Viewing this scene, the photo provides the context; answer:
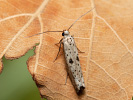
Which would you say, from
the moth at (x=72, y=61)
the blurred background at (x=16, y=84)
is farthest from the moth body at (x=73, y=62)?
the blurred background at (x=16, y=84)

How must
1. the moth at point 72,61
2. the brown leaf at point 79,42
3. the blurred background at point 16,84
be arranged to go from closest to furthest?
the brown leaf at point 79,42 → the moth at point 72,61 → the blurred background at point 16,84

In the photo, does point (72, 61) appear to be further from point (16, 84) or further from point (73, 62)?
point (16, 84)

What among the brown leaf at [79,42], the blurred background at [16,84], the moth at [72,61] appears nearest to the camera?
the brown leaf at [79,42]

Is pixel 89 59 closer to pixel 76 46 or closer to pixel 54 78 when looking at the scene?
pixel 76 46

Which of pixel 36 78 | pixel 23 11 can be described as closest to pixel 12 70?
pixel 36 78

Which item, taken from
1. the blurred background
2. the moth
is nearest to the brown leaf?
the moth

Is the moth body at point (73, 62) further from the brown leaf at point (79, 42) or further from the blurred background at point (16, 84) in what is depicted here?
the blurred background at point (16, 84)

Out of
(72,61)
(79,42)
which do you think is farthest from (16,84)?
(79,42)
